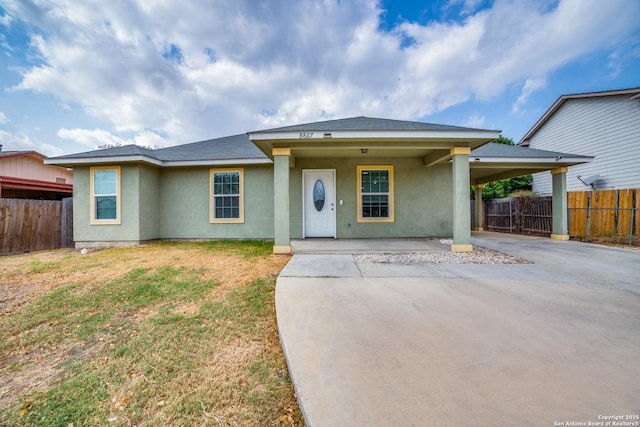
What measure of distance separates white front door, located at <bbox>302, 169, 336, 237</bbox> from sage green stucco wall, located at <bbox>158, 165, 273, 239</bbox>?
122 centimetres

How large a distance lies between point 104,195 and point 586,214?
15.8m

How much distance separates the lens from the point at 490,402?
1377 mm

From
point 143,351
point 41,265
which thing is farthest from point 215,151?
point 143,351

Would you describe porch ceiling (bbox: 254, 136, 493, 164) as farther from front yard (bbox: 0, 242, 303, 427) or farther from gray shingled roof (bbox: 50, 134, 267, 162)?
front yard (bbox: 0, 242, 303, 427)

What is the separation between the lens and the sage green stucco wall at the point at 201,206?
26.7 ft

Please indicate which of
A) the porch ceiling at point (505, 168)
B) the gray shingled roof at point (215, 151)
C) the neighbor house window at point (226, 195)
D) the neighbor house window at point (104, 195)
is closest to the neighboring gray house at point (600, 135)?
the porch ceiling at point (505, 168)

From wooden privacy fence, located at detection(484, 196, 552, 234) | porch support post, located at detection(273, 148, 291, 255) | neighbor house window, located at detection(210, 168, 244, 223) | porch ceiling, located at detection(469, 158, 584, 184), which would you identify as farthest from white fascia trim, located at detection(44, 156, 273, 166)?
wooden privacy fence, located at detection(484, 196, 552, 234)

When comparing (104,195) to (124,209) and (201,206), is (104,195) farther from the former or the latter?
(201,206)

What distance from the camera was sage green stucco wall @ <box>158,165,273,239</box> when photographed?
8.15 m

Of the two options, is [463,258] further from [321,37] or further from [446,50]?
[321,37]

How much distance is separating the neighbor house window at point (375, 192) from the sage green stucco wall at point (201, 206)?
3.04m

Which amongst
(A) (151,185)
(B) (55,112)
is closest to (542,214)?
(A) (151,185)

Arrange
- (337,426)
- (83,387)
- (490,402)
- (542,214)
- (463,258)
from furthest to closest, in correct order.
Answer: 1. (542,214)
2. (463,258)
3. (83,387)
4. (490,402)
5. (337,426)

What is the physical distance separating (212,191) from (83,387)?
7.09 metres
